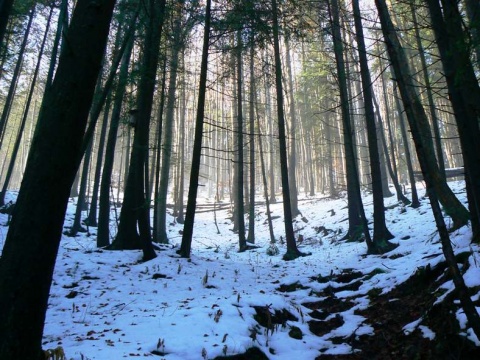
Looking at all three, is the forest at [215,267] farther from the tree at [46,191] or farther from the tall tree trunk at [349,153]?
the tall tree trunk at [349,153]

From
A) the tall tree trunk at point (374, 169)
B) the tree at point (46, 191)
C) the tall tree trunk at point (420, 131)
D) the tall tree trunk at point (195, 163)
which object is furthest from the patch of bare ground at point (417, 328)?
the tall tree trunk at point (195, 163)

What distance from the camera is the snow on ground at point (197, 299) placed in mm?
3643

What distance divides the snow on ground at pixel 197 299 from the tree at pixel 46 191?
103 cm

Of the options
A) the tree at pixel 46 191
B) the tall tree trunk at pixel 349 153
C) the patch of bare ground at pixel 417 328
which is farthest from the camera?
the tall tree trunk at pixel 349 153

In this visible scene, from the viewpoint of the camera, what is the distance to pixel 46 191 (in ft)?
7.50

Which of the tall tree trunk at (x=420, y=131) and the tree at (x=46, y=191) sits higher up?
the tall tree trunk at (x=420, y=131)

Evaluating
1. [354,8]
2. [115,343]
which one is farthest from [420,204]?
[115,343]

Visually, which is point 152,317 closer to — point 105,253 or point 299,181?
point 105,253

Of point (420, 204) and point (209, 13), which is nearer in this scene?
point (209, 13)

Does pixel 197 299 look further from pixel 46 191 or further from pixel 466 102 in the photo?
pixel 466 102

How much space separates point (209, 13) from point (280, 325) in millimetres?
9088

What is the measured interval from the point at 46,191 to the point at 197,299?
4.05 m

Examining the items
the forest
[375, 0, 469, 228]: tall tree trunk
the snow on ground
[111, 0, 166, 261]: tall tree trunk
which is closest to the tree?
the forest

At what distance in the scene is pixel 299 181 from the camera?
49781mm
